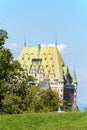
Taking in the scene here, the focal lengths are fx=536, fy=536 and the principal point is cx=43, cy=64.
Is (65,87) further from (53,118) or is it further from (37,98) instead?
(53,118)

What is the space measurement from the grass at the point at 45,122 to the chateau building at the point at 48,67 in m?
143

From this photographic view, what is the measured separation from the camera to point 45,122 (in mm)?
22000

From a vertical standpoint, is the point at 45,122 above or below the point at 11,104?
below

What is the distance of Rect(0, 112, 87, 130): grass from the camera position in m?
20.6

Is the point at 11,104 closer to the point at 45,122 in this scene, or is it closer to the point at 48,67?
the point at 45,122

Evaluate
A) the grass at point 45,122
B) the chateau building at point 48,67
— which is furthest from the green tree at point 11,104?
the chateau building at point 48,67

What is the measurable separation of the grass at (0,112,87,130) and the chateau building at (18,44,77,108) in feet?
469

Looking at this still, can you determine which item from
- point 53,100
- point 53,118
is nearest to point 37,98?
point 53,100

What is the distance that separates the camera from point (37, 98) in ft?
184

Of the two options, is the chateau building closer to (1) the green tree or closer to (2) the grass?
(1) the green tree

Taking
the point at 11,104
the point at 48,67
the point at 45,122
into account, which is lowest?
the point at 45,122

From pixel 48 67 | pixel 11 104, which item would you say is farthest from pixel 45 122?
pixel 48 67

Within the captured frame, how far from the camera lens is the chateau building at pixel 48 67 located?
167000mm

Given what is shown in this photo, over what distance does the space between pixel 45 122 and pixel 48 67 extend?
146m
